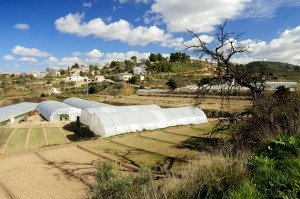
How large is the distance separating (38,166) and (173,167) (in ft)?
20.0

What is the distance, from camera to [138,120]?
2083 cm

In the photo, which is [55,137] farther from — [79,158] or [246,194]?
[246,194]

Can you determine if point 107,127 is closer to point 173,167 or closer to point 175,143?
point 175,143

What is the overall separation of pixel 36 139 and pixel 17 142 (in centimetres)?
135

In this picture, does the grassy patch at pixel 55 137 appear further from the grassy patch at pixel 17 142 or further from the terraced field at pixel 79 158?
the grassy patch at pixel 17 142

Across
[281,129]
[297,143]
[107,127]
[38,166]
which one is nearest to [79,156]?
[38,166]

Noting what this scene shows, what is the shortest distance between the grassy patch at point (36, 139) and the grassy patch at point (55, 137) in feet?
1.61

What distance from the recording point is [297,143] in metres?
6.59

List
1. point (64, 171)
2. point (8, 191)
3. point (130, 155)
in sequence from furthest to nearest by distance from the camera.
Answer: point (130, 155) → point (64, 171) → point (8, 191)

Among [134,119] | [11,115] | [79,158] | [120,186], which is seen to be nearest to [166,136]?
[134,119]

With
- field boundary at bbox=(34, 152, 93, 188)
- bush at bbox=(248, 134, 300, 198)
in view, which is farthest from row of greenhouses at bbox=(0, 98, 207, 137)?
bush at bbox=(248, 134, 300, 198)

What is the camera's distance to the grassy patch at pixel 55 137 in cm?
Answer: 1965

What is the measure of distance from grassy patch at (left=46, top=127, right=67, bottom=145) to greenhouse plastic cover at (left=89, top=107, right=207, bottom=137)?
233 cm

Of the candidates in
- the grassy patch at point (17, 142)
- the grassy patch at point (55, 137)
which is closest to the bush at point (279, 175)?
the grassy patch at point (17, 142)
